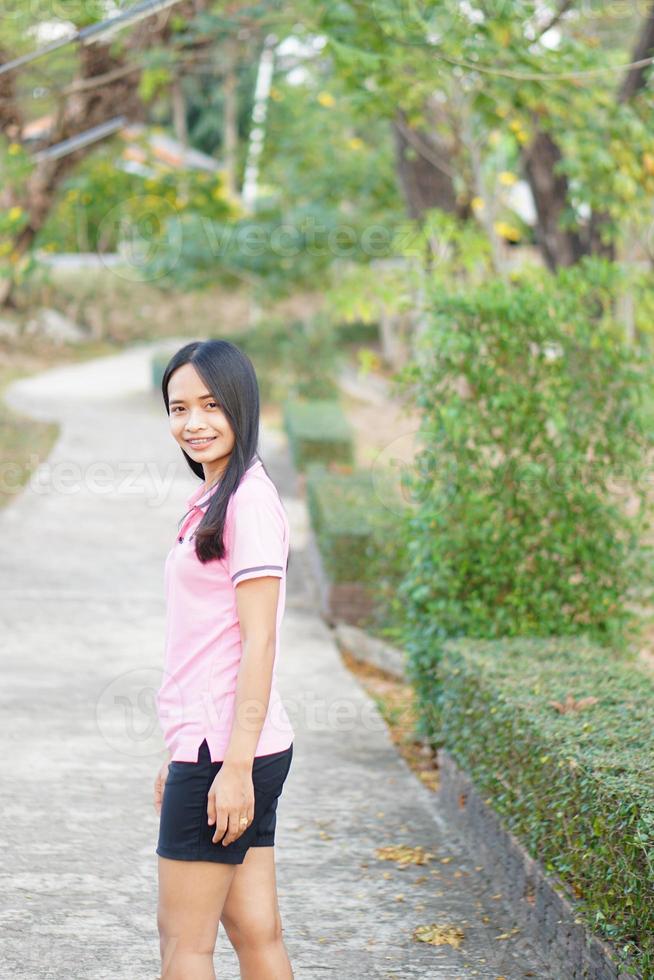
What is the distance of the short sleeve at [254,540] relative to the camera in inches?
101

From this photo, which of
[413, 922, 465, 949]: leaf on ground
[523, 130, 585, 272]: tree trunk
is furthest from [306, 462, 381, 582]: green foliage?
[413, 922, 465, 949]: leaf on ground

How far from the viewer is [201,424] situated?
275 cm

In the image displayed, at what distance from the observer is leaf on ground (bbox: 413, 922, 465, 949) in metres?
3.91

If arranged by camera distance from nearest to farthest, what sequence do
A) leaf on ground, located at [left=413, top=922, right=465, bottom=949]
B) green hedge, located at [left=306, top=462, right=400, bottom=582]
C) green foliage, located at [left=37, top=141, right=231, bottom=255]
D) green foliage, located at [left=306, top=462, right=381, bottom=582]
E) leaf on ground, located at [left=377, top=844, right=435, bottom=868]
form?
leaf on ground, located at [left=413, top=922, right=465, bottom=949] → leaf on ground, located at [left=377, top=844, right=435, bottom=868] → green hedge, located at [left=306, top=462, right=400, bottom=582] → green foliage, located at [left=306, top=462, right=381, bottom=582] → green foliage, located at [left=37, top=141, right=231, bottom=255]

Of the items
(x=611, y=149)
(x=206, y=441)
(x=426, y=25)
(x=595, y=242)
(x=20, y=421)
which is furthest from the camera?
(x=20, y=421)

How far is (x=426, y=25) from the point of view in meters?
6.74

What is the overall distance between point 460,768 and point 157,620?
12.9 ft

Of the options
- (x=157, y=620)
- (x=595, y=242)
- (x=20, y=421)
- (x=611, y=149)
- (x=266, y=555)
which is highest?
(x=266, y=555)

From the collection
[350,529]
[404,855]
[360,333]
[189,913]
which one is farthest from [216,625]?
[360,333]

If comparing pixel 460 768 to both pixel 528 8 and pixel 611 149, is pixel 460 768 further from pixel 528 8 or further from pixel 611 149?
pixel 611 149

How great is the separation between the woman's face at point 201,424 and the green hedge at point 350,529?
4.83 metres

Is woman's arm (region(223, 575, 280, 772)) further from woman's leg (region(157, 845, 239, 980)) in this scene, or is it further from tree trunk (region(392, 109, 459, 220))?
tree trunk (region(392, 109, 459, 220))

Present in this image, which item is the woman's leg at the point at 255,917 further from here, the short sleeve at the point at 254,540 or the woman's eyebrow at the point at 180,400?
the woman's eyebrow at the point at 180,400

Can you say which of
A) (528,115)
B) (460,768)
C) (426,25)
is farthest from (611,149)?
(460,768)
